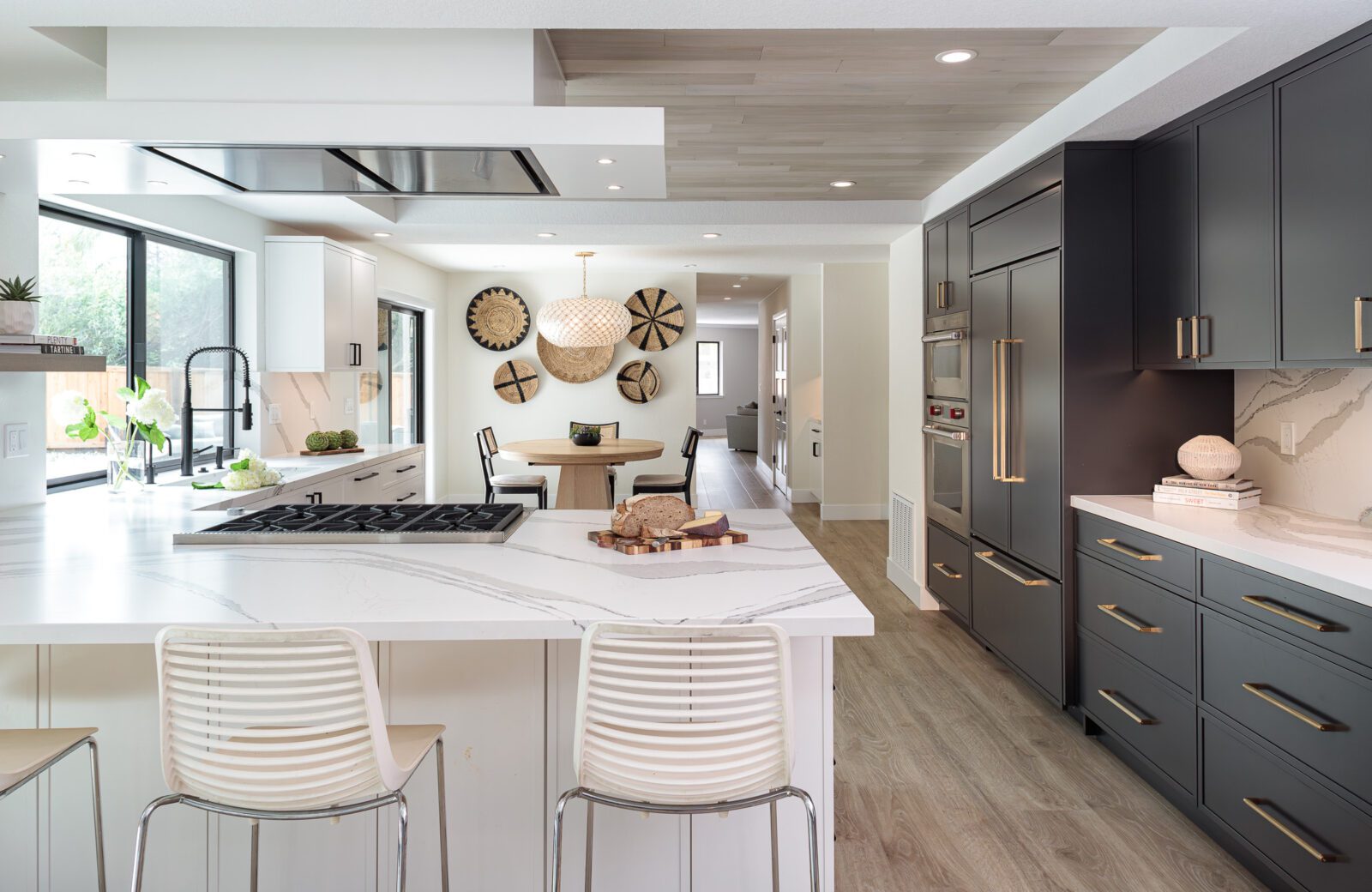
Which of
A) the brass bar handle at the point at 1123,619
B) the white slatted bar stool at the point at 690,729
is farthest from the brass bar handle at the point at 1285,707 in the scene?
the white slatted bar stool at the point at 690,729

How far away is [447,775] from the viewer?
76.5 inches

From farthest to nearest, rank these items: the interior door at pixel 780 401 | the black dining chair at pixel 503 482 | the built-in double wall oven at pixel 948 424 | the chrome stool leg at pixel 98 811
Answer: the interior door at pixel 780 401 < the black dining chair at pixel 503 482 < the built-in double wall oven at pixel 948 424 < the chrome stool leg at pixel 98 811

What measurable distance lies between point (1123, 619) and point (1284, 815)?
2.68 ft

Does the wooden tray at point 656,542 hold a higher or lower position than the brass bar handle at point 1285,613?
higher

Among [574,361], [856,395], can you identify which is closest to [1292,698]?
[856,395]

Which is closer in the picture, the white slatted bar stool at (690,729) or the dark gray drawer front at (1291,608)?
the white slatted bar stool at (690,729)

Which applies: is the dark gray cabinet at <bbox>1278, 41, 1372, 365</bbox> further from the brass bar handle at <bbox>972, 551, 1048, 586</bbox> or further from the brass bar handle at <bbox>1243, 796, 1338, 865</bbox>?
the brass bar handle at <bbox>972, 551, 1048, 586</bbox>

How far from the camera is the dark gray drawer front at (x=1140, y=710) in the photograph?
8.00ft

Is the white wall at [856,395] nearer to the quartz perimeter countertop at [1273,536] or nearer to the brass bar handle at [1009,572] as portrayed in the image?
the brass bar handle at [1009,572]

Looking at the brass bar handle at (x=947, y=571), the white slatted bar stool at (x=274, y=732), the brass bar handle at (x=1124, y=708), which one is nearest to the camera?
the white slatted bar stool at (x=274, y=732)

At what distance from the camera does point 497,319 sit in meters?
8.04

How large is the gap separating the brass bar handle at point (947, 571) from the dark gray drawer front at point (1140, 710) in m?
1.14

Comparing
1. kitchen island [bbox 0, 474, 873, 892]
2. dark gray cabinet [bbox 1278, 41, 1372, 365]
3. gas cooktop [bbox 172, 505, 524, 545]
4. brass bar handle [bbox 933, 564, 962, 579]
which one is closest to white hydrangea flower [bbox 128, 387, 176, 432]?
gas cooktop [bbox 172, 505, 524, 545]

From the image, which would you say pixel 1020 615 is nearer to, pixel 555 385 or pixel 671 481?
pixel 671 481
